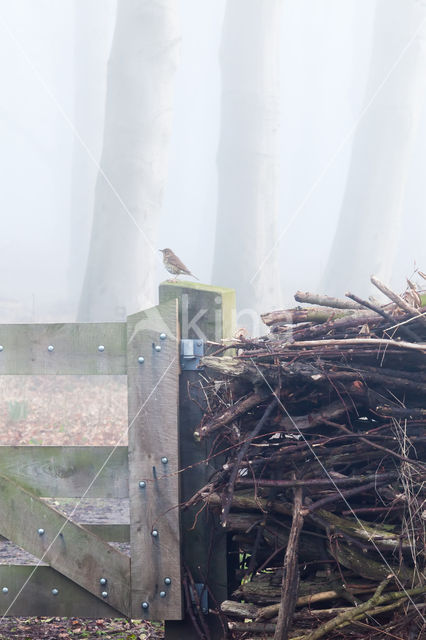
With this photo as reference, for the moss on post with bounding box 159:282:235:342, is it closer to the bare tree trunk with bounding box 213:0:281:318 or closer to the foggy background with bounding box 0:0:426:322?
the foggy background with bounding box 0:0:426:322

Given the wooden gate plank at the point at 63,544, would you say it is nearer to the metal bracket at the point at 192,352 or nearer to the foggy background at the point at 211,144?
the metal bracket at the point at 192,352

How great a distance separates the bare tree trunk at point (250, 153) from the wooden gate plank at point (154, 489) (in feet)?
41.7

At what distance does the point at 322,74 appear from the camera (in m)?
39.4

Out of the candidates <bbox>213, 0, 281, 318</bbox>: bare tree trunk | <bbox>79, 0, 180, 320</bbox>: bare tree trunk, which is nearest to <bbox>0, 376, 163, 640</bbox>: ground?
<bbox>79, 0, 180, 320</bbox>: bare tree trunk

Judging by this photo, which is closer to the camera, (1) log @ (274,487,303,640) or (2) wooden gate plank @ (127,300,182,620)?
(1) log @ (274,487,303,640)

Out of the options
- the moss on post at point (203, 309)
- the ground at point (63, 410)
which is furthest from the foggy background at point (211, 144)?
the moss on post at point (203, 309)

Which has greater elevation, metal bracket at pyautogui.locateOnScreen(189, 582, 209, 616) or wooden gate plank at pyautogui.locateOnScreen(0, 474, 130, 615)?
wooden gate plank at pyautogui.locateOnScreen(0, 474, 130, 615)

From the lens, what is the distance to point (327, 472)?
278cm

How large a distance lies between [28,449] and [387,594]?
5.66 feet

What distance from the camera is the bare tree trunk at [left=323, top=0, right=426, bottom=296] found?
17.3 meters

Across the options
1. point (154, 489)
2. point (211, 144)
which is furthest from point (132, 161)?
point (211, 144)

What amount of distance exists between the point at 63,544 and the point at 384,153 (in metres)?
16.1

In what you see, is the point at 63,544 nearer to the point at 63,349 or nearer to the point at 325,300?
the point at 63,349

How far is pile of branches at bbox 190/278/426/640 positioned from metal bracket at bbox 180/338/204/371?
4.8 inches
